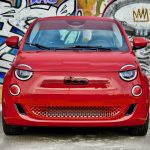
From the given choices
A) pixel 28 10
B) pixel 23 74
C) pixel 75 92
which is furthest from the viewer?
pixel 28 10

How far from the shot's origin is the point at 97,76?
8266 millimetres

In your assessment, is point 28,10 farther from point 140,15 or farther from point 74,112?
point 74,112

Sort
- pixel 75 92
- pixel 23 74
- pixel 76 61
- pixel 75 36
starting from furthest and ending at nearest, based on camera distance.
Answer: pixel 75 36
pixel 76 61
pixel 23 74
pixel 75 92

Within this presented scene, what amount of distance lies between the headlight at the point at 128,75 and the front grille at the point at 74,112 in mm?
362

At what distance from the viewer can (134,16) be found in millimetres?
15906

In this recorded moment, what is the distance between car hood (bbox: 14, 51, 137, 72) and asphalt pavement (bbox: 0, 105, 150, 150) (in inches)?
34.1

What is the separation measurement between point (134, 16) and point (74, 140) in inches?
313

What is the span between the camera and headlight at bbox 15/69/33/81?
8297mm

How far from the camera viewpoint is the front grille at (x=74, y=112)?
26.9 feet

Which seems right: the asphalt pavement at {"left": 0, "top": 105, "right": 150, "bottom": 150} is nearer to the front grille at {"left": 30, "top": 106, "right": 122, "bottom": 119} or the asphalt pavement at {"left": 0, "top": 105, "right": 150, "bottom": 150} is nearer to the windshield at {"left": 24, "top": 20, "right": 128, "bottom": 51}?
the front grille at {"left": 30, "top": 106, "right": 122, "bottom": 119}

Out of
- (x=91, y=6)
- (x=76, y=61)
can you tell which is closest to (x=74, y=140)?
(x=76, y=61)

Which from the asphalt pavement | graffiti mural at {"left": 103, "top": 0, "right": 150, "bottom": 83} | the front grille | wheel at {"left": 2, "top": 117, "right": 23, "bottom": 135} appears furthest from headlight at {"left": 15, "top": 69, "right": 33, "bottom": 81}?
graffiti mural at {"left": 103, "top": 0, "right": 150, "bottom": 83}

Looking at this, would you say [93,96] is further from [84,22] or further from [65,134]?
[84,22]

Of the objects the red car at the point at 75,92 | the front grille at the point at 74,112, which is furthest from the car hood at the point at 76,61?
the front grille at the point at 74,112
